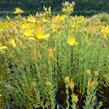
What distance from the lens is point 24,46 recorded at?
2.45 m

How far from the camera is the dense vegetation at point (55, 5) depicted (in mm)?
34469

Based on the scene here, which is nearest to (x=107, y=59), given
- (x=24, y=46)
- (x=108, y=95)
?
(x=108, y=95)

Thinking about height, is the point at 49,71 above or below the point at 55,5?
below

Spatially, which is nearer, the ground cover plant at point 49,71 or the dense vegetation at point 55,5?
the ground cover plant at point 49,71

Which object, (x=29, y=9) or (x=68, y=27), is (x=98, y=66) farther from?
(x=29, y=9)

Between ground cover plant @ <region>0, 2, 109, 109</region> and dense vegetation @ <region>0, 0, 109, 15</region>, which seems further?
dense vegetation @ <region>0, 0, 109, 15</region>

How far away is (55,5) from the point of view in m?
38.1

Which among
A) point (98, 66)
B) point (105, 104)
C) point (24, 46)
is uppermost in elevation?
point (24, 46)

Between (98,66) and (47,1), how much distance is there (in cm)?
3636

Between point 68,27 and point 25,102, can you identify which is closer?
point 25,102

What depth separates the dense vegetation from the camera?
34469 millimetres

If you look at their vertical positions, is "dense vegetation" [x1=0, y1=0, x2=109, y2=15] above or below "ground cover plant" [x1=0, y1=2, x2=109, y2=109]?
above

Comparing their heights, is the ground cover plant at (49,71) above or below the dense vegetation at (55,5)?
below

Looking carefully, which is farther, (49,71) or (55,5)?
(55,5)
